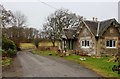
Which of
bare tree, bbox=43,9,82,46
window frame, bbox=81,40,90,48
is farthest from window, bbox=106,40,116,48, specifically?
bare tree, bbox=43,9,82,46

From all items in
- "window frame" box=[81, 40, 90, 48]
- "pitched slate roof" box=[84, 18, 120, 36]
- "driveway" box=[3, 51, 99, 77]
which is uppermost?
"pitched slate roof" box=[84, 18, 120, 36]

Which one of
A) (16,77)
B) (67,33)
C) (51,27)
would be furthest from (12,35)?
(16,77)

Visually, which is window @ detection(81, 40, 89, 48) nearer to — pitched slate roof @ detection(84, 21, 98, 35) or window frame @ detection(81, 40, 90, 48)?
window frame @ detection(81, 40, 90, 48)

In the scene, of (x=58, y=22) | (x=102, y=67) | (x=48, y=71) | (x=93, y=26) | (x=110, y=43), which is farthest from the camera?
(x=58, y=22)

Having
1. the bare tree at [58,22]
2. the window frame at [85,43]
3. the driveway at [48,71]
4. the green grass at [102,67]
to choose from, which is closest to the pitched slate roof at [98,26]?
the window frame at [85,43]

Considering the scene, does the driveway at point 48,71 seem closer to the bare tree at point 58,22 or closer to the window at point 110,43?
the window at point 110,43

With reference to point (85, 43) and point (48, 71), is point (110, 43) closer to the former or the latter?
point (85, 43)

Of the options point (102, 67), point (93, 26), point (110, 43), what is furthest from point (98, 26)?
point (102, 67)

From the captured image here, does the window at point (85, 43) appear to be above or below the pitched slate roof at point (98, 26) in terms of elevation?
below

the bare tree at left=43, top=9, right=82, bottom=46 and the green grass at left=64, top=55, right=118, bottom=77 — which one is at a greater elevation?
the bare tree at left=43, top=9, right=82, bottom=46

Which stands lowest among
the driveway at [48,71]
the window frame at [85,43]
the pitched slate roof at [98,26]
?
the driveway at [48,71]

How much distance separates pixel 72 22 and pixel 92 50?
33756 millimetres

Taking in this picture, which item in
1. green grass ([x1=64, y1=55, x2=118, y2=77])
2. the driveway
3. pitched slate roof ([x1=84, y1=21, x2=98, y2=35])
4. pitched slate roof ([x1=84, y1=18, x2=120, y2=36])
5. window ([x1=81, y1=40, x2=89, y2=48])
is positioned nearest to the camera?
the driveway

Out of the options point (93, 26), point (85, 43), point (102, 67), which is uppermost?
point (93, 26)
